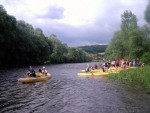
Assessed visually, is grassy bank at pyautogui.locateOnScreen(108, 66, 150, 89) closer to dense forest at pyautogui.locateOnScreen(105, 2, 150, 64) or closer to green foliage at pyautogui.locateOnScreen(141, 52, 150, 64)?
green foliage at pyautogui.locateOnScreen(141, 52, 150, 64)

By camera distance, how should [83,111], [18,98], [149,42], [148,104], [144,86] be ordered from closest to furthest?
[83,111], [148,104], [18,98], [144,86], [149,42]

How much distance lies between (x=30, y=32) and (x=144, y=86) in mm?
77266

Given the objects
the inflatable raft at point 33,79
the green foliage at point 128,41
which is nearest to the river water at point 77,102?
the inflatable raft at point 33,79

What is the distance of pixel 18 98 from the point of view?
84.7ft

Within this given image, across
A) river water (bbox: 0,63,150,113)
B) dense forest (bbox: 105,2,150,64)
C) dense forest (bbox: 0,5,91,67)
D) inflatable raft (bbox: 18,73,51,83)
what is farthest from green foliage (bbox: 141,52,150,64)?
dense forest (bbox: 0,5,91,67)

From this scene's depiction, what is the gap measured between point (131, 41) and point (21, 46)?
127 feet

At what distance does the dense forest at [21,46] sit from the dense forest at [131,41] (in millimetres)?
26926

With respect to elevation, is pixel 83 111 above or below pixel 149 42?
below

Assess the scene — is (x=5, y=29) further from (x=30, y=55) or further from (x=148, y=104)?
(x=148, y=104)

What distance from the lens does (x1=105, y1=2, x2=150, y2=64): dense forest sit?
66.1 m

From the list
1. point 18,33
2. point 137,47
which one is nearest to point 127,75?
point 137,47

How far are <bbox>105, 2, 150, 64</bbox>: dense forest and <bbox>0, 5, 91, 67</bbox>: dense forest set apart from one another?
26926mm

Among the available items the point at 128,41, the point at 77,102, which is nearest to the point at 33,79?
the point at 77,102

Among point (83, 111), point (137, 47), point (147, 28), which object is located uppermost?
point (147, 28)
